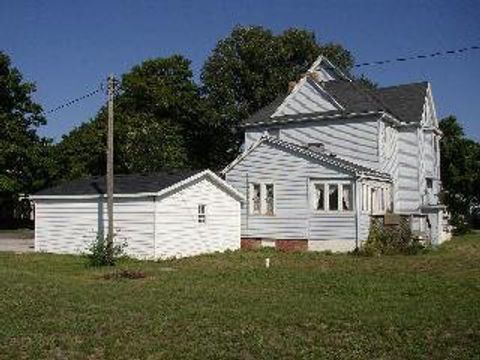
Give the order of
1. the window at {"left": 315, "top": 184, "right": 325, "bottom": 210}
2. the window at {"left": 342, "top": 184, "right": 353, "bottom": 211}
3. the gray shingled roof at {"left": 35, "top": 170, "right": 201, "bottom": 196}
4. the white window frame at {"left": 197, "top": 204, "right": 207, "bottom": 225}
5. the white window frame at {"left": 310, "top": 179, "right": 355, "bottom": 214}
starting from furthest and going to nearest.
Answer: the window at {"left": 315, "top": 184, "right": 325, "bottom": 210}
the window at {"left": 342, "top": 184, "right": 353, "bottom": 211}
the white window frame at {"left": 310, "top": 179, "right": 355, "bottom": 214}
the white window frame at {"left": 197, "top": 204, "right": 207, "bottom": 225}
the gray shingled roof at {"left": 35, "top": 170, "right": 201, "bottom": 196}

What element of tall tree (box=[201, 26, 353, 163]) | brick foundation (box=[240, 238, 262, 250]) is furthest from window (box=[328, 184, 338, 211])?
tall tree (box=[201, 26, 353, 163])

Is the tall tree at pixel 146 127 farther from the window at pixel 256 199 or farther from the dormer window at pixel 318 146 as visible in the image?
the window at pixel 256 199

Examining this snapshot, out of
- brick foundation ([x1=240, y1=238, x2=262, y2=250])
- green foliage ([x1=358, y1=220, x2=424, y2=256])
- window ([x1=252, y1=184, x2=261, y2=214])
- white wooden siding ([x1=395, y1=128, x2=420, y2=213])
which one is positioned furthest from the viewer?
white wooden siding ([x1=395, y1=128, x2=420, y2=213])

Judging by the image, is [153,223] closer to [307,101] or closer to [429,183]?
[307,101]

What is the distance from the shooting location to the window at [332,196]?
94.2 ft

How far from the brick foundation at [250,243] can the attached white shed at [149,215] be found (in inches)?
39.4

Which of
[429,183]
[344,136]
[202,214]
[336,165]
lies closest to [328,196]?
[336,165]

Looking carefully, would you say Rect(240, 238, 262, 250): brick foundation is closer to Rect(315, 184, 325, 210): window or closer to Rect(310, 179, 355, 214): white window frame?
Rect(310, 179, 355, 214): white window frame

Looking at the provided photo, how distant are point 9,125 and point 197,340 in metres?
42.8

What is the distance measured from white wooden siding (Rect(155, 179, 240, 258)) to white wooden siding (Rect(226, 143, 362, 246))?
5.10 feet

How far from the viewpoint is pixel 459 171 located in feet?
154

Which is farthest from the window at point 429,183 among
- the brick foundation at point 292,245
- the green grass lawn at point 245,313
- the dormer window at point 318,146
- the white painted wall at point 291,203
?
the green grass lawn at point 245,313

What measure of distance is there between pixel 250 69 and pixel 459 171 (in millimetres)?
21957

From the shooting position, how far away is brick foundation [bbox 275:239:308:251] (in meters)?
29.5
